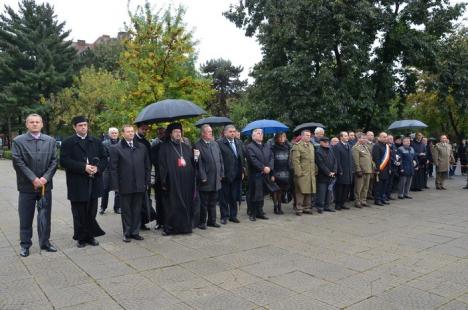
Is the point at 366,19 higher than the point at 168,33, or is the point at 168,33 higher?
the point at 366,19

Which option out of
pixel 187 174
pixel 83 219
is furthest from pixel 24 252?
pixel 187 174

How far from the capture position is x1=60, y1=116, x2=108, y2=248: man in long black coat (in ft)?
20.0

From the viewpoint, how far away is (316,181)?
30.7ft

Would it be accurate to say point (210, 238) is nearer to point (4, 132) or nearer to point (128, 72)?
point (128, 72)

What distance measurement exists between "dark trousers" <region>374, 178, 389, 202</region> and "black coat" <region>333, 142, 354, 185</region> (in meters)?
1.26

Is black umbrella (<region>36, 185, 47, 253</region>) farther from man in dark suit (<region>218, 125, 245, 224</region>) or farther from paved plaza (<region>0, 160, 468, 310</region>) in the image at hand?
man in dark suit (<region>218, 125, 245, 224</region>)

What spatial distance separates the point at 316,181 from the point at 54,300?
6.52 meters

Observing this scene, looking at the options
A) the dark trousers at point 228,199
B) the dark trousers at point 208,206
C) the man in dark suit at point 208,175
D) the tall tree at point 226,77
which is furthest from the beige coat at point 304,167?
the tall tree at point 226,77

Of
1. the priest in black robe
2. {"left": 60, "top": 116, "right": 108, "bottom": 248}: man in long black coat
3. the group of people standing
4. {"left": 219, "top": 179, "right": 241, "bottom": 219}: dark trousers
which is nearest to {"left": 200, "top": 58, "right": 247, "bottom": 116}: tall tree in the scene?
the group of people standing

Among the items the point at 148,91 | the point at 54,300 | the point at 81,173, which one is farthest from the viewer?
the point at 148,91

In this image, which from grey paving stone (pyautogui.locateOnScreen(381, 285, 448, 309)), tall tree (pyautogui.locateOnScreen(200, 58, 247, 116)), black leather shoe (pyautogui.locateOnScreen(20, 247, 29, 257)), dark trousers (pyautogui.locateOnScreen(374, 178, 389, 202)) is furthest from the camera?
tall tree (pyautogui.locateOnScreen(200, 58, 247, 116))

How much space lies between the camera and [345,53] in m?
14.5

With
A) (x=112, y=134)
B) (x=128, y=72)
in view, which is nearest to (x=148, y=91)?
(x=128, y=72)

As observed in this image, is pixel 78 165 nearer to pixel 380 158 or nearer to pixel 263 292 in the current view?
pixel 263 292
